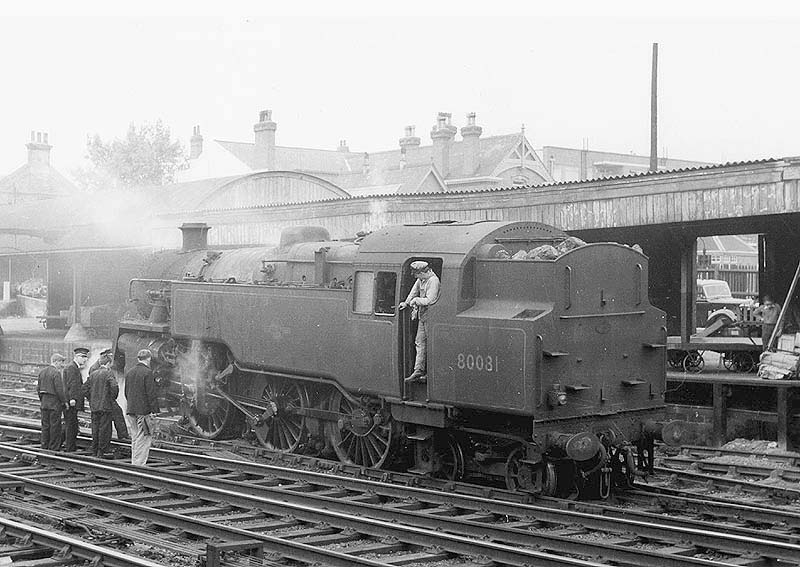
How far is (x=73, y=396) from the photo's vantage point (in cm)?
1252

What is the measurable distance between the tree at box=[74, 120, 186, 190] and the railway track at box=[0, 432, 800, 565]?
4400 cm

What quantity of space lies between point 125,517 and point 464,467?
145 inches

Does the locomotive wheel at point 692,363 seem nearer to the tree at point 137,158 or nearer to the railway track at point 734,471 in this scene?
the railway track at point 734,471

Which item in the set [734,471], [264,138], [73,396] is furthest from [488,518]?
[264,138]

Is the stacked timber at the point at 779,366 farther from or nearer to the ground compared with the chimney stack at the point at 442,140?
nearer to the ground

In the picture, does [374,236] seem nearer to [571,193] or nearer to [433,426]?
[433,426]

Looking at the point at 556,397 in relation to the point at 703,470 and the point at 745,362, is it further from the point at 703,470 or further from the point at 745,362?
the point at 745,362

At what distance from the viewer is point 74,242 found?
2905 cm

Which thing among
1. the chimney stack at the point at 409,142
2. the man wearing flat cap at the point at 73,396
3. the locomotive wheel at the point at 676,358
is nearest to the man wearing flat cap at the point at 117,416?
the man wearing flat cap at the point at 73,396

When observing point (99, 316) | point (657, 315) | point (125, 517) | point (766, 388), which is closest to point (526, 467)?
point (657, 315)

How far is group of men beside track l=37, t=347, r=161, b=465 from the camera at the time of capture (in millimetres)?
11828

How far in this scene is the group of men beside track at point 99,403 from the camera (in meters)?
11.8

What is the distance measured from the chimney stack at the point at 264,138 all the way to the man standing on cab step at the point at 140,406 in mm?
35899

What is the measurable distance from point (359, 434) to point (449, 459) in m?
1.18
